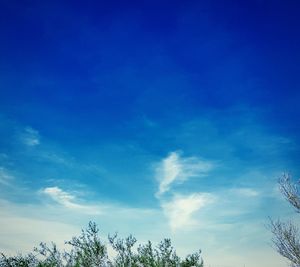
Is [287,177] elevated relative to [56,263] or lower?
elevated

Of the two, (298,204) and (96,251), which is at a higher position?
(298,204)

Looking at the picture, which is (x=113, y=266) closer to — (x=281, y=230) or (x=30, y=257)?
(x=30, y=257)

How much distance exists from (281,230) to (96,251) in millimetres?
11568

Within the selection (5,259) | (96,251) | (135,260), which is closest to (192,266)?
(135,260)

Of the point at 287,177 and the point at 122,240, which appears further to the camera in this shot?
the point at 122,240

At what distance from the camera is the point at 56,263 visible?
24.7 meters

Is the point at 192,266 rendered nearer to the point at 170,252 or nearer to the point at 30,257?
the point at 170,252

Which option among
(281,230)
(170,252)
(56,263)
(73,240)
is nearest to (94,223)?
(73,240)

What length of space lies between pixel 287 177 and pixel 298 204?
1.62 metres

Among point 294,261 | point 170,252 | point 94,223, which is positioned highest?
point 94,223

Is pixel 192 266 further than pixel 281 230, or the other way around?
pixel 192 266

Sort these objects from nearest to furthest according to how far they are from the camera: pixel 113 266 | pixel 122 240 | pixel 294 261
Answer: pixel 294 261
pixel 113 266
pixel 122 240

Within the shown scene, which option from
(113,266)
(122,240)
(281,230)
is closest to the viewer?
(281,230)

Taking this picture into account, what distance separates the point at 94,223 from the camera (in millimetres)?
25031
